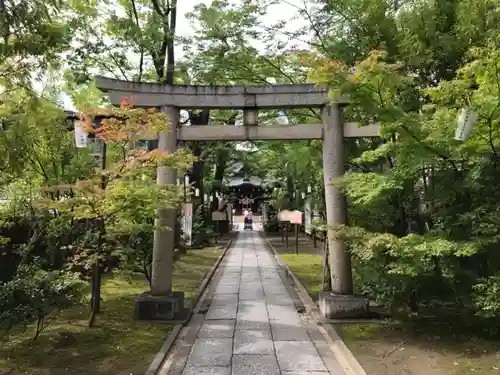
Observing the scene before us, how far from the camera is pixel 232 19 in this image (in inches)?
546

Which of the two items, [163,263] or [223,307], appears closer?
[163,263]

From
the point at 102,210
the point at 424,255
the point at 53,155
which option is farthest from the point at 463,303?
the point at 53,155

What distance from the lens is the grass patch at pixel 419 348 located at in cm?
616

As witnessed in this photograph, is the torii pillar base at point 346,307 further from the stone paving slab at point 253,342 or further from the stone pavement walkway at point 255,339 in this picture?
the stone paving slab at point 253,342

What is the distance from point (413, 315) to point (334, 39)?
21.3ft

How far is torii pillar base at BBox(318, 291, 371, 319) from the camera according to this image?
899cm

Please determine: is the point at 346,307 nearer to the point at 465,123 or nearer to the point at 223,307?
the point at 223,307

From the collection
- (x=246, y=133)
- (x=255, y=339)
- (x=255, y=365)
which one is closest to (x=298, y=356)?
(x=255, y=365)

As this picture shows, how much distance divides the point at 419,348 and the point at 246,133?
205 inches

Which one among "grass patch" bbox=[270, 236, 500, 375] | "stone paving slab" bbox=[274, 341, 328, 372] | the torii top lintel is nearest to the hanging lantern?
"grass patch" bbox=[270, 236, 500, 375]

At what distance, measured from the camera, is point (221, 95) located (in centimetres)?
962

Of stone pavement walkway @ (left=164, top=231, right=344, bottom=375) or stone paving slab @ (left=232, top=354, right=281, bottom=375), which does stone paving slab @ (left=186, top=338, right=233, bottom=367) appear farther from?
stone paving slab @ (left=232, top=354, right=281, bottom=375)

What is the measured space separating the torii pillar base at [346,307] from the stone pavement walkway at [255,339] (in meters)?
0.63

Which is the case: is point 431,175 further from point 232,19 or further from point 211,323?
point 232,19
